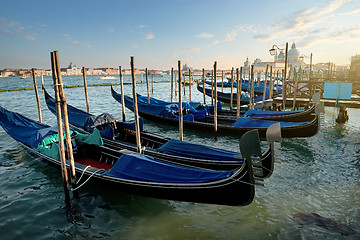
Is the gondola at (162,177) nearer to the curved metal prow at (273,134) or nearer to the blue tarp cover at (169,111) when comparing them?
the curved metal prow at (273,134)

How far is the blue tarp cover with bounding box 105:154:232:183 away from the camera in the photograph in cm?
423

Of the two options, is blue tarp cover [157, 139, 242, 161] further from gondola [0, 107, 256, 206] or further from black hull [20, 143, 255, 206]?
black hull [20, 143, 255, 206]

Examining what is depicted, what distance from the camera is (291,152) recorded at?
834 cm

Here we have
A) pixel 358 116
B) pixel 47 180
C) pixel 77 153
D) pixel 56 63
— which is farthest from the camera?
pixel 358 116

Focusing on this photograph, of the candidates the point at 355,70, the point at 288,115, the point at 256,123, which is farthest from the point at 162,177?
the point at 355,70

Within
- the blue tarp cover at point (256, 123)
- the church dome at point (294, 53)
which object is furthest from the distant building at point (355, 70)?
the church dome at point (294, 53)

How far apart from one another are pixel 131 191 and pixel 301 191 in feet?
13.6

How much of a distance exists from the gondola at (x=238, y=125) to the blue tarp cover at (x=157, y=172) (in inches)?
226

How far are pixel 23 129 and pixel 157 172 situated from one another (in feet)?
18.0

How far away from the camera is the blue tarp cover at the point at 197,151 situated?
5.65 meters

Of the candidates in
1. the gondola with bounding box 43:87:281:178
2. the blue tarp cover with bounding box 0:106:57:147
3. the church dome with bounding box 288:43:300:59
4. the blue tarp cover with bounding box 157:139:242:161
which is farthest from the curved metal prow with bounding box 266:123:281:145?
the church dome with bounding box 288:43:300:59

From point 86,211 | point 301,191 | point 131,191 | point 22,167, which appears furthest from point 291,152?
point 22,167

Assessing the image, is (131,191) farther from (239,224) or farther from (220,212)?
(239,224)

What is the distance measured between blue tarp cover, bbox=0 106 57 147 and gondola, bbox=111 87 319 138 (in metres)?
6.23
